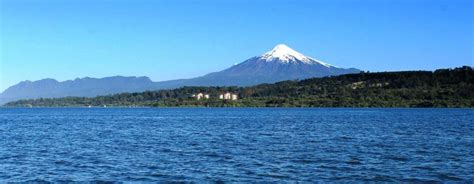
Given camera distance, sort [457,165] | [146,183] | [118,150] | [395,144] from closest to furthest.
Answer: [146,183]
[457,165]
[118,150]
[395,144]

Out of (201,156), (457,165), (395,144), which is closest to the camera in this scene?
(457,165)

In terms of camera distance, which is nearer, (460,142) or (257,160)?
(257,160)

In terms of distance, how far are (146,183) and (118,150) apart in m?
14.9

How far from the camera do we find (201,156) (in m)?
38.1

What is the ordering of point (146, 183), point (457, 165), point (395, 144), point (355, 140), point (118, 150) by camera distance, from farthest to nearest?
point (355, 140) → point (395, 144) → point (118, 150) → point (457, 165) → point (146, 183)

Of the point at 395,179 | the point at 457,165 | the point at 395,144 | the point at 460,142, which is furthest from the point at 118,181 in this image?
the point at 460,142

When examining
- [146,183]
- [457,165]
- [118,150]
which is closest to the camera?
[146,183]

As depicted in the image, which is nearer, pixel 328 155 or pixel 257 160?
pixel 257 160

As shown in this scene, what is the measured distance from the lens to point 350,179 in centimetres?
2898

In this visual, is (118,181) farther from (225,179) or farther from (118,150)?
(118,150)

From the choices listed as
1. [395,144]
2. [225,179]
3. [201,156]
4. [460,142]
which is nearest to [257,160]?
[201,156]

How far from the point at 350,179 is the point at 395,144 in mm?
19094

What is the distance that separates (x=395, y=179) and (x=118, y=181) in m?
12.0

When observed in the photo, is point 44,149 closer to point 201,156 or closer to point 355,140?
point 201,156
